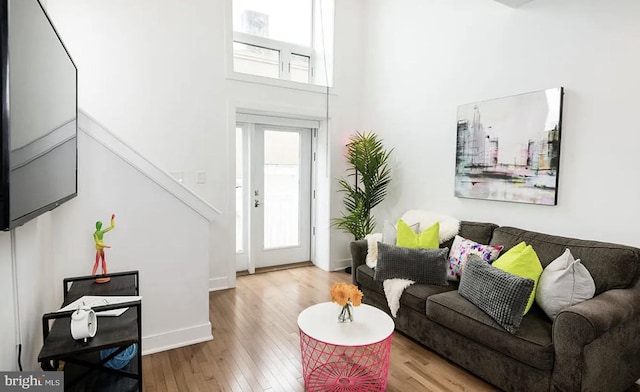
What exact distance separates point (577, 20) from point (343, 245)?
3407mm

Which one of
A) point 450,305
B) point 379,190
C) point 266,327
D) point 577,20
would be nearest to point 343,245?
point 379,190

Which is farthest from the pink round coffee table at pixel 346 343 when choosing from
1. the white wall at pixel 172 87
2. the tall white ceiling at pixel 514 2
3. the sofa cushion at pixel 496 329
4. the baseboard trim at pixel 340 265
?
the tall white ceiling at pixel 514 2

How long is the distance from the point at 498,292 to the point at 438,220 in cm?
128

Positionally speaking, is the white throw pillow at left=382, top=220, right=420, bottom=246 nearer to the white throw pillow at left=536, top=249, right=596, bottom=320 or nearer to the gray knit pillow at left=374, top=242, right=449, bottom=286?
the gray knit pillow at left=374, top=242, right=449, bottom=286

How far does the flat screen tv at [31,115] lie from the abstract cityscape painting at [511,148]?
3.15 meters

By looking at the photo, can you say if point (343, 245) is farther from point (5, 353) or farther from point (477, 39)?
point (5, 353)

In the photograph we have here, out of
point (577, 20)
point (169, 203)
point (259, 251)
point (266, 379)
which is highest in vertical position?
point (577, 20)

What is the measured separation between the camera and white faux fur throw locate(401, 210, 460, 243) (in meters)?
3.20

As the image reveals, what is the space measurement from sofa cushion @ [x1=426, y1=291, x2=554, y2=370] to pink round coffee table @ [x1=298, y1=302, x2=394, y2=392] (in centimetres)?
48

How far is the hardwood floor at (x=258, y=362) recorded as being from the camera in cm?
224

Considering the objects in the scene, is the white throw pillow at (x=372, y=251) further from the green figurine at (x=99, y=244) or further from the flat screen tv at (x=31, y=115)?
the flat screen tv at (x=31, y=115)

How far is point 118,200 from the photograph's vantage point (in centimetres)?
245

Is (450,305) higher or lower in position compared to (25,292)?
Answer: lower

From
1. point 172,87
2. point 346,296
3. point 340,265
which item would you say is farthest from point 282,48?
point 346,296
